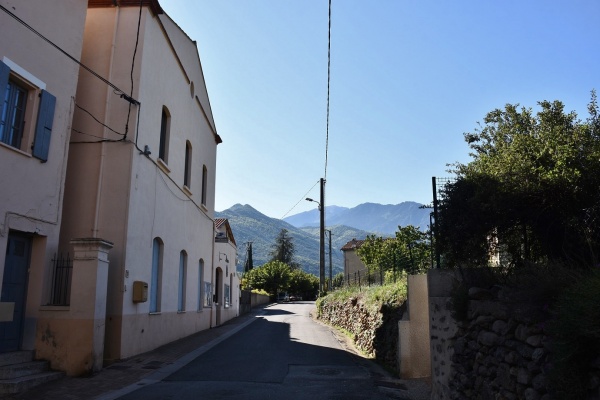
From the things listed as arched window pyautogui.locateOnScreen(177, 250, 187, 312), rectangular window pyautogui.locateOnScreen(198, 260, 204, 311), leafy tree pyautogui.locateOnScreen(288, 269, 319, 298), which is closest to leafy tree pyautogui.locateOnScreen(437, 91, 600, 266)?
arched window pyautogui.locateOnScreen(177, 250, 187, 312)

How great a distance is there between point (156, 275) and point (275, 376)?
19.2 feet

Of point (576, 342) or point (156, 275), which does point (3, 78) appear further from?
point (576, 342)

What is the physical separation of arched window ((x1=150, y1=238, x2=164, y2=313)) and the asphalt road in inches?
84.1

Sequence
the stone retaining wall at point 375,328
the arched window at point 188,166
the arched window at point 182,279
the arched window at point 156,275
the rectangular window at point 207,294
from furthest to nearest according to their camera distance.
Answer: the rectangular window at point 207,294, the arched window at point 188,166, the arched window at point 182,279, the arched window at point 156,275, the stone retaining wall at point 375,328

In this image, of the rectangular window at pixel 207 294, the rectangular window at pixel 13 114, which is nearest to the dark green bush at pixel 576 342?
the rectangular window at pixel 13 114

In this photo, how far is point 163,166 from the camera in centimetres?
1496

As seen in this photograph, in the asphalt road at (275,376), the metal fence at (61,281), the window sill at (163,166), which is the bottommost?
the asphalt road at (275,376)

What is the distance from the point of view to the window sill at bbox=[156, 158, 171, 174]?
14.5 m

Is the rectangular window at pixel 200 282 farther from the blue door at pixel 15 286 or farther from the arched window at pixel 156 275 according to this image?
the blue door at pixel 15 286

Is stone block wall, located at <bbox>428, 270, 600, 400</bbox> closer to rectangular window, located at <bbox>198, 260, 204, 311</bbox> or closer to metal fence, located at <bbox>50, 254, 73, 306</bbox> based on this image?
metal fence, located at <bbox>50, 254, 73, 306</bbox>

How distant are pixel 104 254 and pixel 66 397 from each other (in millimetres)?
3224

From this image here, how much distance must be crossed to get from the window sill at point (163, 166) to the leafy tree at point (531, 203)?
8.89 metres

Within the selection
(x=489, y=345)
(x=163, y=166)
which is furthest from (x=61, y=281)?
(x=489, y=345)

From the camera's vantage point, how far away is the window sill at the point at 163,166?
14544mm
